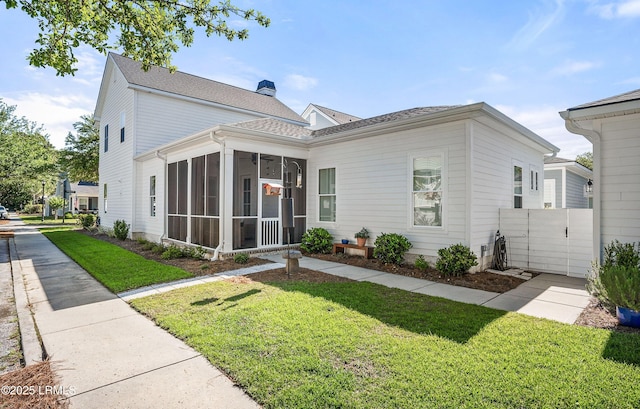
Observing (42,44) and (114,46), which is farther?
(114,46)

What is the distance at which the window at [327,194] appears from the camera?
379 inches

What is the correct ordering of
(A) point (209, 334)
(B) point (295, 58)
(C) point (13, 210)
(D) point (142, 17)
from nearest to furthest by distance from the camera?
(A) point (209, 334) → (D) point (142, 17) → (B) point (295, 58) → (C) point (13, 210)

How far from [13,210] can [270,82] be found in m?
52.5

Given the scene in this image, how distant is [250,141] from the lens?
28.9 ft

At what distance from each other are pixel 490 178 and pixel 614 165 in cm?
238

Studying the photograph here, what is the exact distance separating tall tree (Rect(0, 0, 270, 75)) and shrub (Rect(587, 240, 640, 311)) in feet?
21.6

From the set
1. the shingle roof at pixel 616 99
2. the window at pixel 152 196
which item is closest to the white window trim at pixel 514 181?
the shingle roof at pixel 616 99

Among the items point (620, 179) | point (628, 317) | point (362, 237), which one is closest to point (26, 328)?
point (362, 237)

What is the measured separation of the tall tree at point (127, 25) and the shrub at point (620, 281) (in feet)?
21.6

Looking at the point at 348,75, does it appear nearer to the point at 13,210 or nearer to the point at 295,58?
the point at 295,58

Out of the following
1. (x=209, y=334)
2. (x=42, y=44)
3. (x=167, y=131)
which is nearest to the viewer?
(x=209, y=334)

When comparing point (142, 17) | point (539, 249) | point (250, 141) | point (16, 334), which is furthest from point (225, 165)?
point (539, 249)

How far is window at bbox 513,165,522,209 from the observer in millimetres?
8625

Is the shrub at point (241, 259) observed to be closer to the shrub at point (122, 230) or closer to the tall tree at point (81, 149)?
the shrub at point (122, 230)
